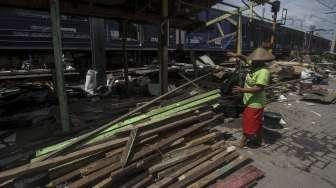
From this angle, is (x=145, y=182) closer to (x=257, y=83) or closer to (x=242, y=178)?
(x=242, y=178)

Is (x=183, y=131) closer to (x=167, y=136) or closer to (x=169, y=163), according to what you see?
(x=167, y=136)

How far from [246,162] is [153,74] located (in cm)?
656

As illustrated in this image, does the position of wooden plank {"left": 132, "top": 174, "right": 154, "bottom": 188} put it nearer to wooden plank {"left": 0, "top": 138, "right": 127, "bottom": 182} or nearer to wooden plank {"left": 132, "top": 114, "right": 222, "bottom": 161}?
wooden plank {"left": 132, "top": 114, "right": 222, "bottom": 161}

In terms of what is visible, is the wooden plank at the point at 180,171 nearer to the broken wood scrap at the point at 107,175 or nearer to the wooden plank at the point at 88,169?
the broken wood scrap at the point at 107,175

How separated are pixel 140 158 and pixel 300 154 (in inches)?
129

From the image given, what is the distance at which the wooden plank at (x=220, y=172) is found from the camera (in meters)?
3.64

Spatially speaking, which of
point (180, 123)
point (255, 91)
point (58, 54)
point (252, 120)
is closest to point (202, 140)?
point (180, 123)

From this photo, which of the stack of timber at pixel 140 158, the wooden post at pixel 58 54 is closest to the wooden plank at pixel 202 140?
the stack of timber at pixel 140 158

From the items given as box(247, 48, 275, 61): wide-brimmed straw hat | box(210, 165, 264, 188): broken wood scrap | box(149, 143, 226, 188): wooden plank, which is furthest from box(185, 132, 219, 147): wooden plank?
box(247, 48, 275, 61): wide-brimmed straw hat

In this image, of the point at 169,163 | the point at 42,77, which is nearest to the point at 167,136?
the point at 169,163

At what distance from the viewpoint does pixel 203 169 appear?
3.88m

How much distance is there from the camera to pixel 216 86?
27.9 ft

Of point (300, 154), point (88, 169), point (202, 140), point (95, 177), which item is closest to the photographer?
point (95, 177)

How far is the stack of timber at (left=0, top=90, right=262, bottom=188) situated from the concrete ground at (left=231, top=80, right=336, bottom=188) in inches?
23.0
